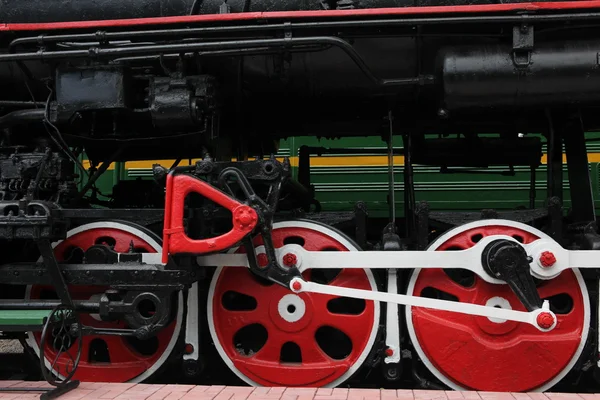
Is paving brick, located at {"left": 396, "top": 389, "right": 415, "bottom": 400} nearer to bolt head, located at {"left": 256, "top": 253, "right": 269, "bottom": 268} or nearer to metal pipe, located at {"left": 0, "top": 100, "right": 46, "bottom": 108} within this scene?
bolt head, located at {"left": 256, "top": 253, "right": 269, "bottom": 268}

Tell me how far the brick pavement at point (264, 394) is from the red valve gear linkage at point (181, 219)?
2.08 ft

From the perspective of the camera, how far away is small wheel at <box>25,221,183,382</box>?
118 inches

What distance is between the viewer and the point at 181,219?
274 cm

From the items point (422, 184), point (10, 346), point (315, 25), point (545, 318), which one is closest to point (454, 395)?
point (545, 318)

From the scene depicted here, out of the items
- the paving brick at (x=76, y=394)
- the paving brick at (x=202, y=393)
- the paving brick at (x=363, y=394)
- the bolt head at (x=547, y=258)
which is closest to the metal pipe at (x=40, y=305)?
the paving brick at (x=76, y=394)

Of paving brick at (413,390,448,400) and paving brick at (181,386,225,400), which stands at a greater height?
paving brick at (181,386,225,400)

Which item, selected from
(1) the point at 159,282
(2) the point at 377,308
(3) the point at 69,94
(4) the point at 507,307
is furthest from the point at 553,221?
(3) the point at 69,94

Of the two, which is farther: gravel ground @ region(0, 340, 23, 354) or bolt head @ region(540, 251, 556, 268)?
gravel ground @ region(0, 340, 23, 354)

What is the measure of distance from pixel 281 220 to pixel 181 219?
558 mm

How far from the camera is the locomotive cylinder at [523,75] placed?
2662mm

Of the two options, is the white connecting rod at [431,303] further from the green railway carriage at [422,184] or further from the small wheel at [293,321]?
the green railway carriage at [422,184]

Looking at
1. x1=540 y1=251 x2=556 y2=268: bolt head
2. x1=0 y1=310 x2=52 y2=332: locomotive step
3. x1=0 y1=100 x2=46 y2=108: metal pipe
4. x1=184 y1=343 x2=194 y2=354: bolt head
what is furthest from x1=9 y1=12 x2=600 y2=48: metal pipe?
x1=184 y1=343 x2=194 y2=354: bolt head

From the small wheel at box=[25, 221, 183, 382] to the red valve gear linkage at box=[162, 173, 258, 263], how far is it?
31 cm

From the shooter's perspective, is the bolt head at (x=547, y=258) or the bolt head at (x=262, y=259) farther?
the bolt head at (x=262, y=259)
